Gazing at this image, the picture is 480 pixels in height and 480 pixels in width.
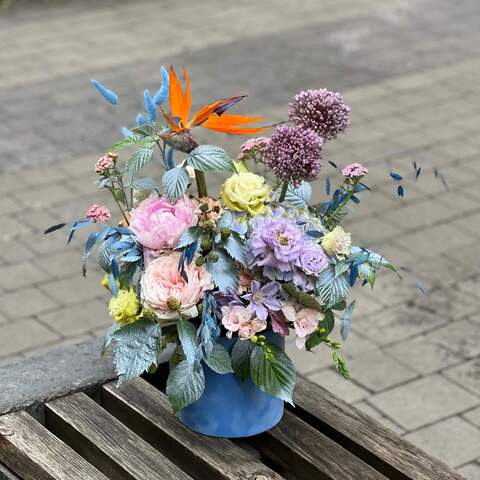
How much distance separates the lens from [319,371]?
376 cm

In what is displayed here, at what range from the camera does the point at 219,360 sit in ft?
6.74

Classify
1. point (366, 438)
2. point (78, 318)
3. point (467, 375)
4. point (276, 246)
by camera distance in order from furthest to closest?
point (78, 318), point (467, 375), point (366, 438), point (276, 246)

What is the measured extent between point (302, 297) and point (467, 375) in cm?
187

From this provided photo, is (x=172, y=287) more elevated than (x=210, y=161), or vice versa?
(x=210, y=161)

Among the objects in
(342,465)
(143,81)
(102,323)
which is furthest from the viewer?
(143,81)

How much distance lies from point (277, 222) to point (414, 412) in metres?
1.72

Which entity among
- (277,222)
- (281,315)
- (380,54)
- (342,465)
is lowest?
(380,54)

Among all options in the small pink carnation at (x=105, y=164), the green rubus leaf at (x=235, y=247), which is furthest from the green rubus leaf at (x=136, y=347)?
the small pink carnation at (x=105, y=164)

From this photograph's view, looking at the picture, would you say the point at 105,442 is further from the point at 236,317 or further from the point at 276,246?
the point at 276,246

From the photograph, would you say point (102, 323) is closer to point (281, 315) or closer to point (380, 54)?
point (281, 315)

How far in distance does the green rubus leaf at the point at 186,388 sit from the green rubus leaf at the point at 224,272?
171mm

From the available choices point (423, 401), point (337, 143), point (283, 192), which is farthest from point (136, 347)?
point (337, 143)

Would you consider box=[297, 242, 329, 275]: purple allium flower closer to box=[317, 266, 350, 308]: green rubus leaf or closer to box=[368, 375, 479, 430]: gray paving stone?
box=[317, 266, 350, 308]: green rubus leaf

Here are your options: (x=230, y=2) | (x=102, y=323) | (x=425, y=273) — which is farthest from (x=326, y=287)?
(x=230, y=2)
